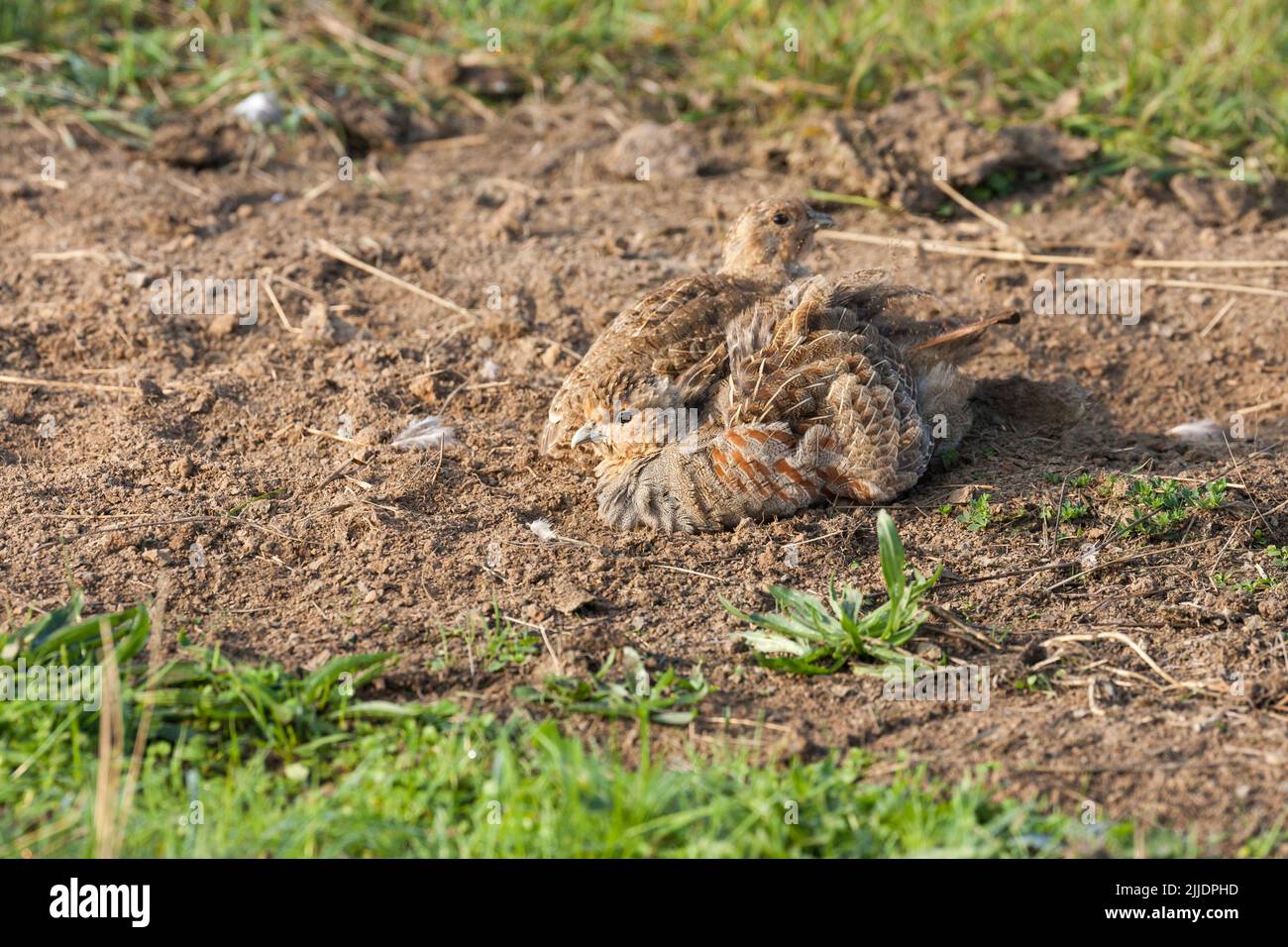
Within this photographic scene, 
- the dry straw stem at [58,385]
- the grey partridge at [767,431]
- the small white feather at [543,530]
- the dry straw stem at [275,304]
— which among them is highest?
the dry straw stem at [275,304]

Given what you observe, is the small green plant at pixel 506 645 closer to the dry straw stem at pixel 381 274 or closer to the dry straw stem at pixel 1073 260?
the dry straw stem at pixel 381 274

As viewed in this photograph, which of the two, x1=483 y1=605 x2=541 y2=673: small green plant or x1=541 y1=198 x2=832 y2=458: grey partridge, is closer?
x1=483 y1=605 x2=541 y2=673: small green plant

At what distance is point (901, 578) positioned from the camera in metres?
4.15

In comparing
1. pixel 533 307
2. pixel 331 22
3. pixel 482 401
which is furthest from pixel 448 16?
pixel 482 401

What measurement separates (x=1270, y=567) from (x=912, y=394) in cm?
141

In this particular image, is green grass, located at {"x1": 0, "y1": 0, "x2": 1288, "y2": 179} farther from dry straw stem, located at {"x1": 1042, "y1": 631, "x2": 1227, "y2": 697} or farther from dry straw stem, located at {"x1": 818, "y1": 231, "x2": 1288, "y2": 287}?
dry straw stem, located at {"x1": 1042, "y1": 631, "x2": 1227, "y2": 697}

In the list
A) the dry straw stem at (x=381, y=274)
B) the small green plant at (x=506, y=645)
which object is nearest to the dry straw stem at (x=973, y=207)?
the dry straw stem at (x=381, y=274)

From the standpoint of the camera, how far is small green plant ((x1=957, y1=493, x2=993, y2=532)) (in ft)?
16.3

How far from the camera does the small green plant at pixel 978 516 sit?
4.96 metres

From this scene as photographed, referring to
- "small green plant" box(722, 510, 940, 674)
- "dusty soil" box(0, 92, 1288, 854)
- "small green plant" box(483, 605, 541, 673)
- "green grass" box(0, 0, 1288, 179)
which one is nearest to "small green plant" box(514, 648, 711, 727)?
"dusty soil" box(0, 92, 1288, 854)

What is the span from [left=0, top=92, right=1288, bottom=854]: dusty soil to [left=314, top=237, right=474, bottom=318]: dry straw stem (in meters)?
0.04

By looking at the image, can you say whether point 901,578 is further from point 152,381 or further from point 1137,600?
point 152,381

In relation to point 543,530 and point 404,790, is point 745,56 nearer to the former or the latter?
point 543,530

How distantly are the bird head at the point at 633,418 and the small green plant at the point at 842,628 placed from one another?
0.99 metres
